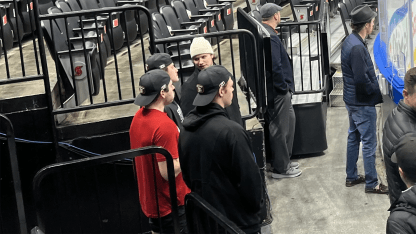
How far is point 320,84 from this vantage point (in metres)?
7.74

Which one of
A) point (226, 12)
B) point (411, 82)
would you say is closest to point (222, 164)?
point (411, 82)

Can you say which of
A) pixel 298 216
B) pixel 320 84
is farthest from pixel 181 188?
pixel 320 84

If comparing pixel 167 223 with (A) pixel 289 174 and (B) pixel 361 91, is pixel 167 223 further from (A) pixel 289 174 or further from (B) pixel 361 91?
(A) pixel 289 174

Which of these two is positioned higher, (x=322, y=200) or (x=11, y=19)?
(x=11, y=19)

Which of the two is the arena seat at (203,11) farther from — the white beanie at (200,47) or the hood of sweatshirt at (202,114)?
the hood of sweatshirt at (202,114)

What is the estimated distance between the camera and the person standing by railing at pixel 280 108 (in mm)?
6516

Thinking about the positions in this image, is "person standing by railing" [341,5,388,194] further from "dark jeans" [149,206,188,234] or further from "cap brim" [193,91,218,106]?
"cap brim" [193,91,218,106]

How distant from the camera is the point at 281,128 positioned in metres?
6.79

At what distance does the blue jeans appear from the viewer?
20.1 feet

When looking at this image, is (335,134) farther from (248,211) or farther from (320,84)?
(248,211)

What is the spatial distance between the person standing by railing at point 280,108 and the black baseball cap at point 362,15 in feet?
2.88

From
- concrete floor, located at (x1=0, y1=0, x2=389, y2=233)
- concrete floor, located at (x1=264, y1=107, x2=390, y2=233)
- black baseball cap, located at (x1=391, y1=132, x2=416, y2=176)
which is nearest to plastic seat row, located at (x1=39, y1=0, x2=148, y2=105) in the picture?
concrete floor, located at (x1=0, y1=0, x2=389, y2=233)

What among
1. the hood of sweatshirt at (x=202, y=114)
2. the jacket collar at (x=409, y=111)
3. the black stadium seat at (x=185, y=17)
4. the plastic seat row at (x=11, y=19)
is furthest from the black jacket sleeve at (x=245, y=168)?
the black stadium seat at (x=185, y=17)

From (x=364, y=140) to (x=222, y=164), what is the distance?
309 centimetres
